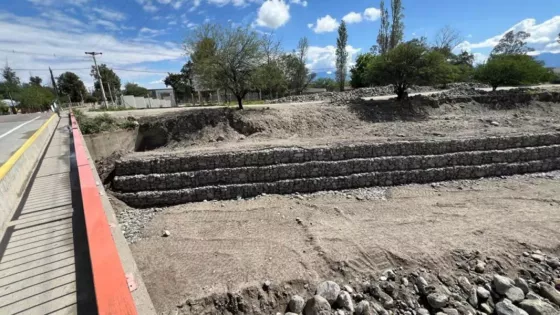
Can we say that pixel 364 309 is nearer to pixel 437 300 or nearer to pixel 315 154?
pixel 437 300

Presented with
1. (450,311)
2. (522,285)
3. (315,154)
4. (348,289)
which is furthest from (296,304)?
(315,154)

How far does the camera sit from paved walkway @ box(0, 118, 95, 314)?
2285mm

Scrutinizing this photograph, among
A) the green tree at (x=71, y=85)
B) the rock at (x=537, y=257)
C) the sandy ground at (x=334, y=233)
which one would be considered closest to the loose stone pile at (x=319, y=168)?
the sandy ground at (x=334, y=233)

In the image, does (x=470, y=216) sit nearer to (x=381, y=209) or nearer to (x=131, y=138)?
(x=381, y=209)

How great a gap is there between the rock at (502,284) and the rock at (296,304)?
358 centimetres

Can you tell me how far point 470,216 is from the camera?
22.3 ft

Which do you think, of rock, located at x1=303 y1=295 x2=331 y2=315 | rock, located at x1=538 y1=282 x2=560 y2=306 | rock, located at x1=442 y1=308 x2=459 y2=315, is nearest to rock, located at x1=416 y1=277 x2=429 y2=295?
rock, located at x1=442 y1=308 x2=459 y2=315

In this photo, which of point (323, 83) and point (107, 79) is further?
point (323, 83)

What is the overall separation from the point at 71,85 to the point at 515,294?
7107 centimetres

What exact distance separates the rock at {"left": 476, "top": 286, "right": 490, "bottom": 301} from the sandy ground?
26.9 inches

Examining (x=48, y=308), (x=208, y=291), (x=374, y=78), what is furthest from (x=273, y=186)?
(x=374, y=78)

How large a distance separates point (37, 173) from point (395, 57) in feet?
57.3

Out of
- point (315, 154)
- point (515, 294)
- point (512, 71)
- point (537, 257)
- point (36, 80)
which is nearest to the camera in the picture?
point (515, 294)

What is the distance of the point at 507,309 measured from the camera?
13.2ft
